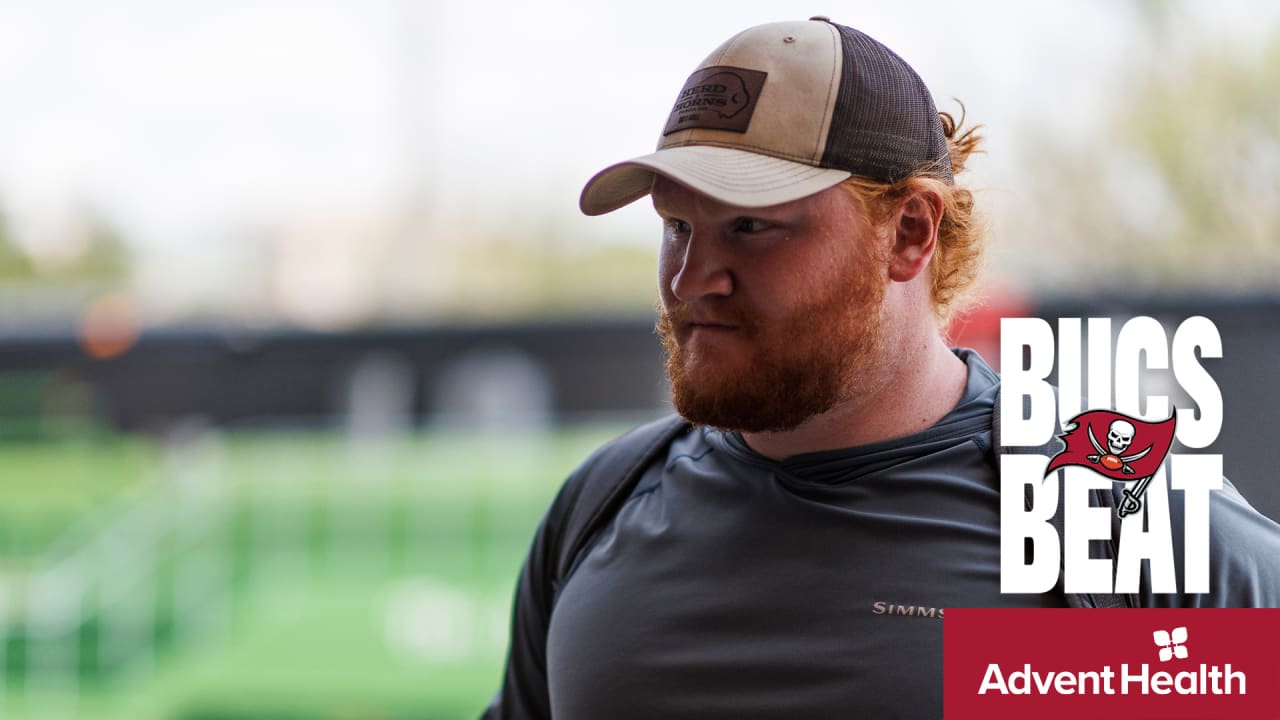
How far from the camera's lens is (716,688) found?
0.81 meters

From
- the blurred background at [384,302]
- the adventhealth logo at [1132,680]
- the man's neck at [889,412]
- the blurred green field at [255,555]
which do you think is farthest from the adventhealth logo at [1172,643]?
the blurred green field at [255,555]

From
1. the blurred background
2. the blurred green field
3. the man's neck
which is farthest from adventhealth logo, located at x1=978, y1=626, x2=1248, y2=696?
the blurred green field

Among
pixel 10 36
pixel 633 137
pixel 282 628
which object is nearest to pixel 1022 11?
pixel 633 137

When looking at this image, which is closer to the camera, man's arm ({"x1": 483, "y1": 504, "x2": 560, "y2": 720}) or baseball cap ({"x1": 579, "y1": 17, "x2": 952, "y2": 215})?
baseball cap ({"x1": 579, "y1": 17, "x2": 952, "y2": 215})

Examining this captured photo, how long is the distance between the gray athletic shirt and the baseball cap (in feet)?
0.56

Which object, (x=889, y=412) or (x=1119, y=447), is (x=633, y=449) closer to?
(x=889, y=412)

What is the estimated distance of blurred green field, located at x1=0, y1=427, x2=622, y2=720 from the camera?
5.46 metres

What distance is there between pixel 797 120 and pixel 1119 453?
28cm

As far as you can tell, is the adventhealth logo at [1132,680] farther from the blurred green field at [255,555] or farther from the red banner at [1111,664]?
the blurred green field at [255,555]

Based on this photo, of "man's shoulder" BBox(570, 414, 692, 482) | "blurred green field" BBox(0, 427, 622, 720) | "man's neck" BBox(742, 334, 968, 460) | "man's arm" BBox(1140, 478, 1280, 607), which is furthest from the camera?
"blurred green field" BBox(0, 427, 622, 720)

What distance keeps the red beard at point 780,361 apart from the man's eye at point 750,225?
5 centimetres

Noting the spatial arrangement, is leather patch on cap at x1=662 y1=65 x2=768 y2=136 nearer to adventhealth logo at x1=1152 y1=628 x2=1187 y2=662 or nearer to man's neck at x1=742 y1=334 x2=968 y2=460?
man's neck at x1=742 y1=334 x2=968 y2=460

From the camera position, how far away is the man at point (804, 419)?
0.78m

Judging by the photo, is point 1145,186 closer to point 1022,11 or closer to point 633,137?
point 1022,11
